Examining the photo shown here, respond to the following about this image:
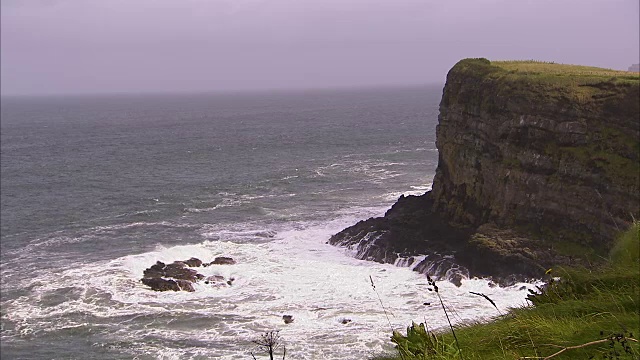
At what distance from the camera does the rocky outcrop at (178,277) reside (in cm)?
3566

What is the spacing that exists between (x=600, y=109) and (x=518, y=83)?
587 centimetres

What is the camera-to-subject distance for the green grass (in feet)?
16.5

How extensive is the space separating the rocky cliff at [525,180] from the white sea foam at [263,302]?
8.77 ft

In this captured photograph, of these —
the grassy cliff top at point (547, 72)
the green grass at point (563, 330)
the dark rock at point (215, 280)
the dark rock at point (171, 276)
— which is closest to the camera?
the green grass at point (563, 330)

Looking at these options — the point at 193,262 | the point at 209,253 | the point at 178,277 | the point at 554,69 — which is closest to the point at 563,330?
the point at 178,277

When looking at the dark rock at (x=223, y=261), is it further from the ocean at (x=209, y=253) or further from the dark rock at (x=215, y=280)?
the dark rock at (x=215, y=280)

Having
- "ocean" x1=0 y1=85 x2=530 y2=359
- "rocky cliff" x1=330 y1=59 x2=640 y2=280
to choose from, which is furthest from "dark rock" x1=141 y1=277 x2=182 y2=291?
"rocky cliff" x1=330 y1=59 x2=640 y2=280

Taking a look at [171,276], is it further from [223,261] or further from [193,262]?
[223,261]

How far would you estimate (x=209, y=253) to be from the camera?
138ft

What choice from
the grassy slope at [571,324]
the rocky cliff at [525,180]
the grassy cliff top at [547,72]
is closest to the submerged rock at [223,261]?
the rocky cliff at [525,180]

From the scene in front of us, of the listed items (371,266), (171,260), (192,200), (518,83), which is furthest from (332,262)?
(192,200)

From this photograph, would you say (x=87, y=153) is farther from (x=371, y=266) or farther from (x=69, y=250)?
(x=371, y=266)

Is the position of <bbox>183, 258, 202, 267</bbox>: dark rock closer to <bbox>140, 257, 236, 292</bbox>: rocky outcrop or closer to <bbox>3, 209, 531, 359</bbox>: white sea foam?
<bbox>140, 257, 236, 292</bbox>: rocky outcrop

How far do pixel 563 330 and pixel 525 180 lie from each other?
33226mm
